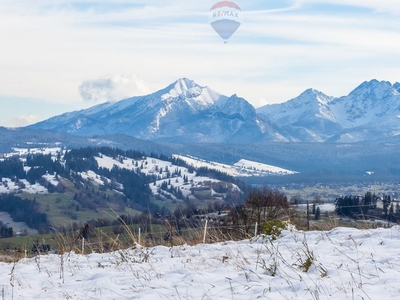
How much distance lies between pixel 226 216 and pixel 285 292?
1496 centimetres

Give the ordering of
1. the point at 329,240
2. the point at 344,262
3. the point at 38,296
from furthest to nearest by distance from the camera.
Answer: the point at 329,240 < the point at 344,262 < the point at 38,296

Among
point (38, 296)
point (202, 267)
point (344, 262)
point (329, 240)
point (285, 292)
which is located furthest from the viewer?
point (329, 240)

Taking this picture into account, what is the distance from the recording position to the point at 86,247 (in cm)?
1540

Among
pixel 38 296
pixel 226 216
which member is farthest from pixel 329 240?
pixel 226 216

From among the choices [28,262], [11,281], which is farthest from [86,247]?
[11,281]

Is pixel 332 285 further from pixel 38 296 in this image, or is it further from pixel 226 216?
pixel 226 216

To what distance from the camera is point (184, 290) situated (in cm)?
813

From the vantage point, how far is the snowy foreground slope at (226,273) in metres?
7.79

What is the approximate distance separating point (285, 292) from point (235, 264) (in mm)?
1918

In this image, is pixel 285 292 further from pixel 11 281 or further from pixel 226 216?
pixel 226 216

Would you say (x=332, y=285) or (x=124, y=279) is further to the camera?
(x=124, y=279)

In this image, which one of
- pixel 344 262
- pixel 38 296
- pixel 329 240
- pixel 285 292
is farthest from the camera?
pixel 329 240

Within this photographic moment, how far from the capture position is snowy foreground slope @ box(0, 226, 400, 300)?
7.79m

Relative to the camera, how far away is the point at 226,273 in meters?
9.01
